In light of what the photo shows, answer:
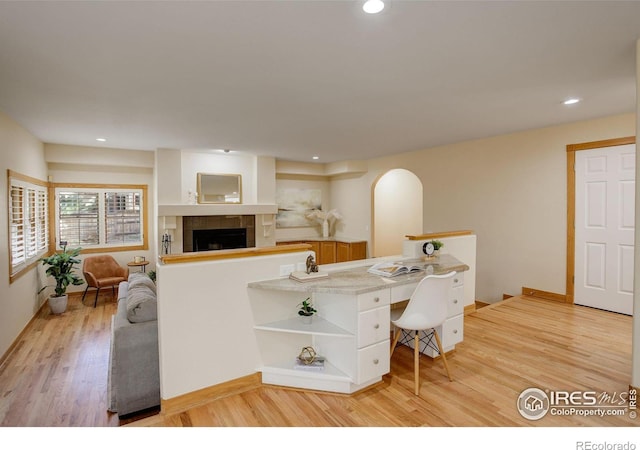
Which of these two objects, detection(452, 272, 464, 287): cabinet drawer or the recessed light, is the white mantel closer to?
detection(452, 272, 464, 287): cabinet drawer

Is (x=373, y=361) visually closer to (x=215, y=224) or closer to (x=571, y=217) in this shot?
(x=571, y=217)

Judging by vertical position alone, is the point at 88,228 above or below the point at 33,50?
below

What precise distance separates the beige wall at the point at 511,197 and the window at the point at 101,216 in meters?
5.42

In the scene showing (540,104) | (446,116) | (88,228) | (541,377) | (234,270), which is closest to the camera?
(234,270)

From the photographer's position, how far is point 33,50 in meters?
2.19

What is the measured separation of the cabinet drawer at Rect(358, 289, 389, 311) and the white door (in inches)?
132

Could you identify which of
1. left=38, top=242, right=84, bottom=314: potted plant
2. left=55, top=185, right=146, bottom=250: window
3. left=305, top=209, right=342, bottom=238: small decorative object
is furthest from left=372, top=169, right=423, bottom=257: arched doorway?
left=38, top=242, right=84, bottom=314: potted plant

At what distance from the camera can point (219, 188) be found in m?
6.48

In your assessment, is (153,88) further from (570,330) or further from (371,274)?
(570,330)

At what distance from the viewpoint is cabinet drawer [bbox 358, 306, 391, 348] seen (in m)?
2.41

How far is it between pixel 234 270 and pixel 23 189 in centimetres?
368

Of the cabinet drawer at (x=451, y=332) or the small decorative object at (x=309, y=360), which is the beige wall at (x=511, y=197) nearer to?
the cabinet drawer at (x=451, y=332)

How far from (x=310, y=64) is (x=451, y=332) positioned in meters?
2.56

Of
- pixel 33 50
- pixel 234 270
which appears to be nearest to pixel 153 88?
pixel 33 50
